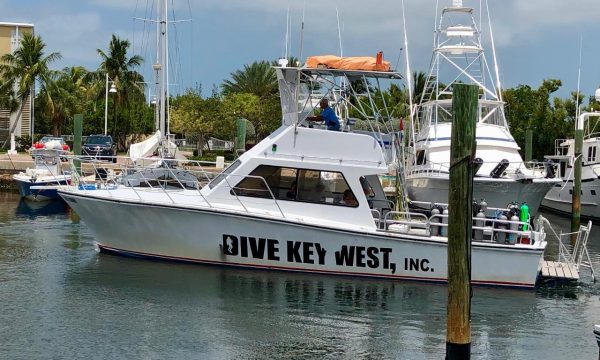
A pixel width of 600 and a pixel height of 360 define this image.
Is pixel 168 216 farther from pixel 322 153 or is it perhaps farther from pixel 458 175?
pixel 458 175

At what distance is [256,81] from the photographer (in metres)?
59.9

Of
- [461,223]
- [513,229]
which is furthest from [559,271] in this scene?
[461,223]

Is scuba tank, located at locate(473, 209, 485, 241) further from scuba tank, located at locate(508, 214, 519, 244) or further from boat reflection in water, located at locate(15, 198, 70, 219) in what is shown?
boat reflection in water, located at locate(15, 198, 70, 219)

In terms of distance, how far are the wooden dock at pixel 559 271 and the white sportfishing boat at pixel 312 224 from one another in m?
0.74

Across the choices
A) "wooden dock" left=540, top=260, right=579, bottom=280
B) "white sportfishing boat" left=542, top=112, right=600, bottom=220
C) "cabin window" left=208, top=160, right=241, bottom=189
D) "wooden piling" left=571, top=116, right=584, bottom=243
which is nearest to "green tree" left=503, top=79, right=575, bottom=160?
"white sportfishing boat" left=542, top=112, right=600, bottom=220

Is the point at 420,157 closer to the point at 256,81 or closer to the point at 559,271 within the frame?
the point at 559,271

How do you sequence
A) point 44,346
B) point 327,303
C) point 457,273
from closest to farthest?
point 457,273 < point 44,346 < point 327,303

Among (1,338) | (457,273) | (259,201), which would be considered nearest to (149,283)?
(259,201)

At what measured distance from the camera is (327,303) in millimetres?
15031

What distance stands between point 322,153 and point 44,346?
689cm

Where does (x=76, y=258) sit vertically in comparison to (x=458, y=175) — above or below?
below

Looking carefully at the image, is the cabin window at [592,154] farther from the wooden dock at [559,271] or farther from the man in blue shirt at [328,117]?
the man in blue shirt at [328,117]

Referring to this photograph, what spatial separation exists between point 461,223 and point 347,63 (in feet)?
23.1

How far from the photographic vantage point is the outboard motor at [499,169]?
24.4 m
